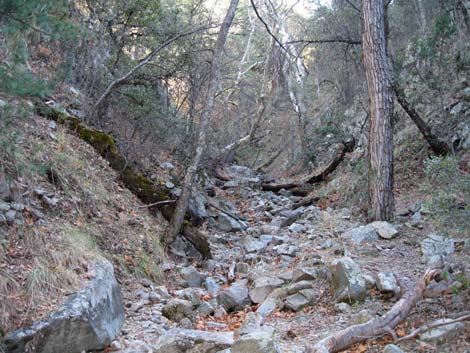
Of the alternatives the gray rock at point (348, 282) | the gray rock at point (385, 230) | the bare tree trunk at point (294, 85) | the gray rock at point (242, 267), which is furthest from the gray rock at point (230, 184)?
the gray rock at point (348, 282)

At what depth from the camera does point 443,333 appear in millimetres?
3504

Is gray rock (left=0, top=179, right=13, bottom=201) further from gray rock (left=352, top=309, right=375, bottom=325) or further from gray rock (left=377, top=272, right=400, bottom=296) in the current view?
gray rock (left=377, top=272, right=400, bottom=296)

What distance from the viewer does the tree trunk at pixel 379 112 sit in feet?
25.8

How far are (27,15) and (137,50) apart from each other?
346 inches

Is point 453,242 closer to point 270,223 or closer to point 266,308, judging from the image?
point 266,308

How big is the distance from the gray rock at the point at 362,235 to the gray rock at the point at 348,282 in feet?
6.43

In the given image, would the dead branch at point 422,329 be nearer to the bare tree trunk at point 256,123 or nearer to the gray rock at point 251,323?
the gray rock at point 251,323

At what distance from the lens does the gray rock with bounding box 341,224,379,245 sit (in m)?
7.04

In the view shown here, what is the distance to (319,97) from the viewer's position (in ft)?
76.4

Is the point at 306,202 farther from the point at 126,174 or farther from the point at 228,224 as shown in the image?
the point at 126,174

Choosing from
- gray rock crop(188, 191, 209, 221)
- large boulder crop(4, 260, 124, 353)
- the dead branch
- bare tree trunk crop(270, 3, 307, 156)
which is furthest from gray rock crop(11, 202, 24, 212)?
bare tree trunk crop(270, 3, 307, 156)

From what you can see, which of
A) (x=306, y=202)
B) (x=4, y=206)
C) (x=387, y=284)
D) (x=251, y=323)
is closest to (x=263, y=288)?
(x=251, y=323)

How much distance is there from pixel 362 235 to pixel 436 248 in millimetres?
1543

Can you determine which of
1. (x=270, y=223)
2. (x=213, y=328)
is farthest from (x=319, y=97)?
(x=213, y=328)
